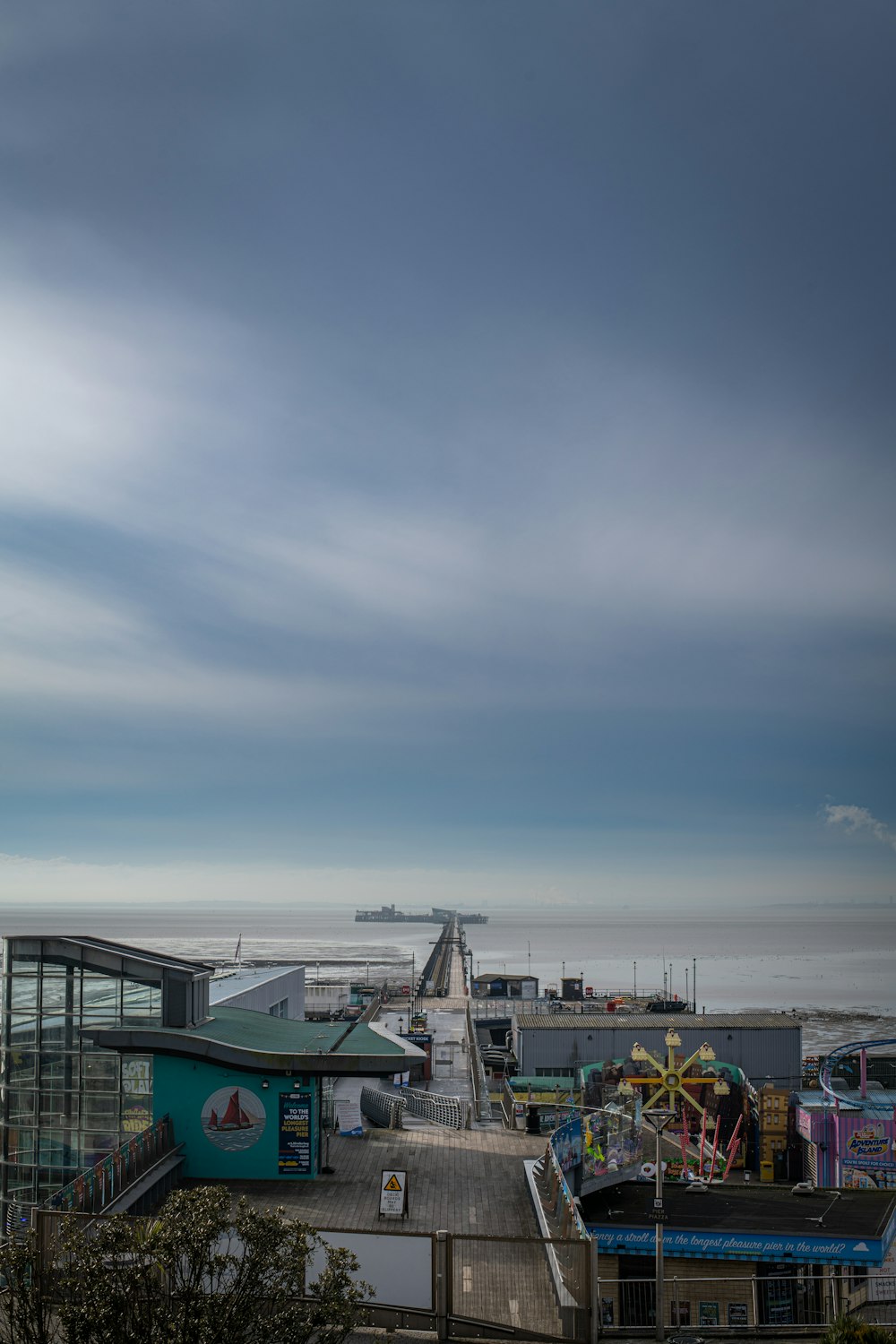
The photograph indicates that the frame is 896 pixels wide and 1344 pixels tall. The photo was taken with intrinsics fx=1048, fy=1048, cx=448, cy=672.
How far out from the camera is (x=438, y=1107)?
1371 inches

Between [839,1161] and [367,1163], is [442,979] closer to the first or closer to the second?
[839,1161]

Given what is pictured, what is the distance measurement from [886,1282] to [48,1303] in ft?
67.4

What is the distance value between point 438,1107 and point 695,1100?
1102cm

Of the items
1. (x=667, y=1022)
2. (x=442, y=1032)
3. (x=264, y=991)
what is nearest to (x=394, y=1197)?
(x=264, y=991)

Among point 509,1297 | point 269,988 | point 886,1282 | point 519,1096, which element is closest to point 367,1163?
point 509,1297

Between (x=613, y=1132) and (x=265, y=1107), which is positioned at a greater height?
(x=265, y=1107)

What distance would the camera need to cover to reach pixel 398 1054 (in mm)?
23406

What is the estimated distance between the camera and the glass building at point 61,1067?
2194 centimetres

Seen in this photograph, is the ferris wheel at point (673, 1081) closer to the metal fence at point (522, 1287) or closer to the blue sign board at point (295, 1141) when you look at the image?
the blue sign board at point (295, 1141)

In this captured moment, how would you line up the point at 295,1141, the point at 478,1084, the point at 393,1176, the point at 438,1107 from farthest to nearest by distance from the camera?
the point at 478,1084 < the point at 438,1107 < the point at 295,1141 < the point at 393,1176

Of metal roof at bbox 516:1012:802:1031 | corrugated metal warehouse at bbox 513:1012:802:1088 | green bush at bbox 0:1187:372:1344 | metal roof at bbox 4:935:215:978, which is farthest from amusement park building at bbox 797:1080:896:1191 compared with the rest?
green bush at bbox 0:1187:372:1344

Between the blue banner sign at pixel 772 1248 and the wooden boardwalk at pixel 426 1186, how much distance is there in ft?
13.1

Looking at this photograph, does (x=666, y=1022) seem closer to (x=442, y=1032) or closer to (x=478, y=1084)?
(x=478, y=1084)

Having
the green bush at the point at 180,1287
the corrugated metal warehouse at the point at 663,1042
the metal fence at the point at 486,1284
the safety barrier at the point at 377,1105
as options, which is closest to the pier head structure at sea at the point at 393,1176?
the metal fence at the point at 486,1284
